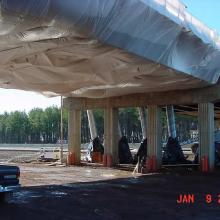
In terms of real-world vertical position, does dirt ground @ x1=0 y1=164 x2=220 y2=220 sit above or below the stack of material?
below

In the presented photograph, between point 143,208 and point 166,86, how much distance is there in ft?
51.3

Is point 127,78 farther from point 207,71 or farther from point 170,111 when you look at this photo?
point 170,111

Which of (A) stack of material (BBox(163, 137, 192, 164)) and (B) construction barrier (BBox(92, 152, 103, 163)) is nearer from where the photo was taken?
(A) stack of material (BBox(163, 137, 192, 164))

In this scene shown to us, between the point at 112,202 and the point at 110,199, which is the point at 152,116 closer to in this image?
the point at 110,199

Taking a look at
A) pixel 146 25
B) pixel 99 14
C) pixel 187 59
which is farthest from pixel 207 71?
pixel 99 14

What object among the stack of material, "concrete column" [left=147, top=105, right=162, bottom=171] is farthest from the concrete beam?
the stack of material

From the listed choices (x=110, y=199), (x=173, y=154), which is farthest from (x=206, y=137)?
(x=110, y=199)

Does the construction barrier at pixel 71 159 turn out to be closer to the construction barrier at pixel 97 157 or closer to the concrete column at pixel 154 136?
the construction barrier at pixel 97 157

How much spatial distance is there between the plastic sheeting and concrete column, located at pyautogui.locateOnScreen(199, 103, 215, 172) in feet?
11.4

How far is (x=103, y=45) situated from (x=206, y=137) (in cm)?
1604

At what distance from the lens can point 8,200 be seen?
15383mm

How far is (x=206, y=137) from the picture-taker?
30.9 m
